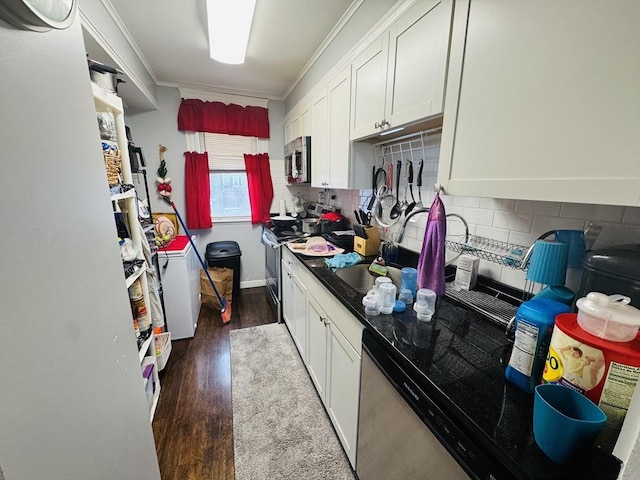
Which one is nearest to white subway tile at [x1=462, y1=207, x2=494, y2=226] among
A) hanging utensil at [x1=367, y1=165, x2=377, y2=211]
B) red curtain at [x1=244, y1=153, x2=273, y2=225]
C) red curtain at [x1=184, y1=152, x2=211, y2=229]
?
hanging utensil at [x1=367, y1=165, x2=377, y2=211]

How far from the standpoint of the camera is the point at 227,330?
2.56 metres

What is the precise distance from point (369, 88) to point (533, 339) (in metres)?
1.41

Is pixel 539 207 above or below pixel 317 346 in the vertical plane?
above

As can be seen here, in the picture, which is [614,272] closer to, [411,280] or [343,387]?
[411,280]

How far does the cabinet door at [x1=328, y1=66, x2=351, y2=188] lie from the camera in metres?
1.74

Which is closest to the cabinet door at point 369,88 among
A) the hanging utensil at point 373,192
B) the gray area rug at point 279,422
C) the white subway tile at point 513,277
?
the hanging utensil at point 373,192

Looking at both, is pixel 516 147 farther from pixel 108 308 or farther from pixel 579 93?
pixel 108 308

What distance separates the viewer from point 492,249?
1.19 metres

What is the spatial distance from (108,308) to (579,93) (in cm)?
140

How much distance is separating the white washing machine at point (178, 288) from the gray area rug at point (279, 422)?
0.53 metres

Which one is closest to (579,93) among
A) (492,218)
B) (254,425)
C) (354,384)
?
(492,218)

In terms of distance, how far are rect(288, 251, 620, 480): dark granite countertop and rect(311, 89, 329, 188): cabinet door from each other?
1311mm

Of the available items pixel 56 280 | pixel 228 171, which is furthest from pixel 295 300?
pixel 228 171

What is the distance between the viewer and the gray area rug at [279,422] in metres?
1.33
